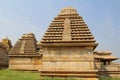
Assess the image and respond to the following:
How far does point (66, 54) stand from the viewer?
1345cm

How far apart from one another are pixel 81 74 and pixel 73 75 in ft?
1.34

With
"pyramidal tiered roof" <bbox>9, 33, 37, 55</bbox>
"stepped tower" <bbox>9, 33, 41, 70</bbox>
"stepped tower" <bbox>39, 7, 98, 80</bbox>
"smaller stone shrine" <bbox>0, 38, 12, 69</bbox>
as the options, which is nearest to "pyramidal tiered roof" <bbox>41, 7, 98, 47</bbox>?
"stepped tower" <bbox>39, 7, 98, 80</bbox>

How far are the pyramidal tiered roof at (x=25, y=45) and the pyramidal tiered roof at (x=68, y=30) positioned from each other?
9.09 metres

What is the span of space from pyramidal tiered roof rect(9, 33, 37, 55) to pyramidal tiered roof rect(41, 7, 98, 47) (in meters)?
9.09

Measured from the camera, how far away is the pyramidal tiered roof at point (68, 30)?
1379 centimetres

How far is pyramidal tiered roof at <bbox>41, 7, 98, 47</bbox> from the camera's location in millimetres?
13789

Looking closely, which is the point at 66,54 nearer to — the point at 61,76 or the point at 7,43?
the point at 61,76

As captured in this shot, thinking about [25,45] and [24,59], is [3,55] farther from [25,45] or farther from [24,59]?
[24,59]

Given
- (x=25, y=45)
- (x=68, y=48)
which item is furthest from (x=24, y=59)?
(x=68, y=48)

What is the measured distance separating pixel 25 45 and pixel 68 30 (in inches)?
415

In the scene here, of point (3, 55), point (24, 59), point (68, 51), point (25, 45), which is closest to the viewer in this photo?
point (68, 51)

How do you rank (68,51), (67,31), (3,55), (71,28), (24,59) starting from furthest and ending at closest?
(3,55) → (24,59) → (71,28) → (67,31) → (68,51)

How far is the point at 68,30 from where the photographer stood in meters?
14.1

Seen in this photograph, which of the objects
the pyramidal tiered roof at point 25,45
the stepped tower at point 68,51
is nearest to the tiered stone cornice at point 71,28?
the stepped tower at point 68,51
